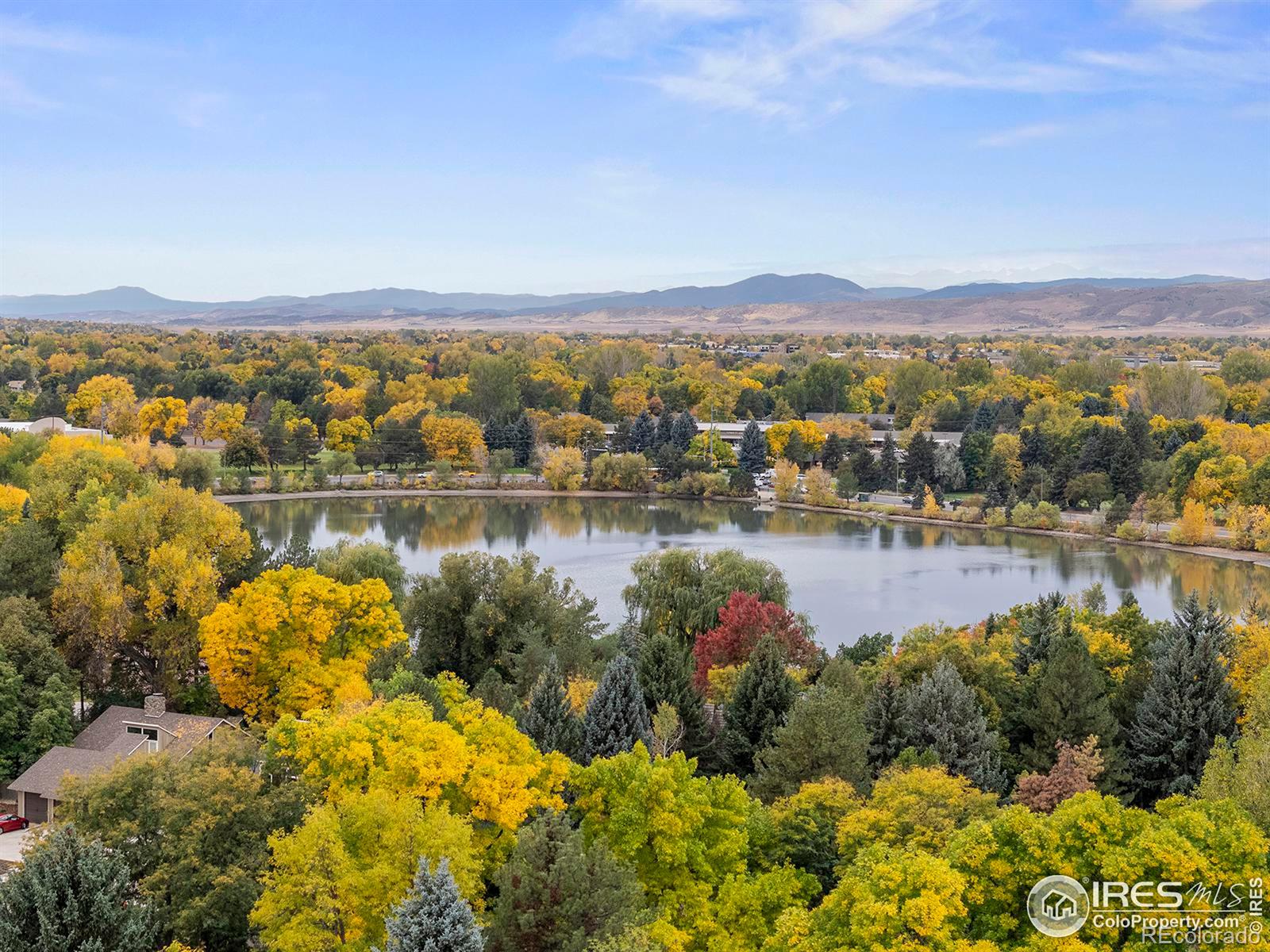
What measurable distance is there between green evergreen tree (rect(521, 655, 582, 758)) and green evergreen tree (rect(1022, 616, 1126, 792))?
204 inches

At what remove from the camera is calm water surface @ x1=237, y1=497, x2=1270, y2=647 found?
27406 mm

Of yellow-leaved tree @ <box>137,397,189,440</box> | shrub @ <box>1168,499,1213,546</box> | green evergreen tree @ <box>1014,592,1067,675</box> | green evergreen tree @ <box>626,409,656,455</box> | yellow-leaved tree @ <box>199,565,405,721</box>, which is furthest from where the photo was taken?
green evergreen tree @ <box>626,409,656,455</box>

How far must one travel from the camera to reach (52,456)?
27.0 metres

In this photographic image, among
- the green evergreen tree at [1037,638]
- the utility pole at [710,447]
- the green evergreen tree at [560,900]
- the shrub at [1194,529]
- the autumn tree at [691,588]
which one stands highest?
the green evergreen tree at [560,900]

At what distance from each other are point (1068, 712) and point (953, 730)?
1608 mm

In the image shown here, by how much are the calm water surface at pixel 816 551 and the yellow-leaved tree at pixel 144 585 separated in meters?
9.49

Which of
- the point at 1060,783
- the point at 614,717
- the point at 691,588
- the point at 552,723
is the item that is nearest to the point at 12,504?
the point at 691,588

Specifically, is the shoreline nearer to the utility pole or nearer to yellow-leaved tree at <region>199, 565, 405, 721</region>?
the utility pole

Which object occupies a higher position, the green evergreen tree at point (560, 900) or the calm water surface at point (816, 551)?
the green evergreen tree at point (560, 900)

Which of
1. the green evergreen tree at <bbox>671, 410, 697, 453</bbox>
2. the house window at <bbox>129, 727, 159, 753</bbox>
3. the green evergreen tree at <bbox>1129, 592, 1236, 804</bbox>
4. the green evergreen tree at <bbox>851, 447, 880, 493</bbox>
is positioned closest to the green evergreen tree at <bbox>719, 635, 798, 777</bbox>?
the green evergreen tree at <bbox>1129, 592, 1236, 804</bbox>

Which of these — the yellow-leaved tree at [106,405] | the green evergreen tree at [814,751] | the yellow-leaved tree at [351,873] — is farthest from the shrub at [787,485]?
the yellow-leaved tree at [351,873]

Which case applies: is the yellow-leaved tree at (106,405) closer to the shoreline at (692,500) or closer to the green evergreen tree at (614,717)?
the shoreline at (692,500)

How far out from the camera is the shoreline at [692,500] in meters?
36.4

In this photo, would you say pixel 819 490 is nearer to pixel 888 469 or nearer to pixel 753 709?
pixel 888 469
